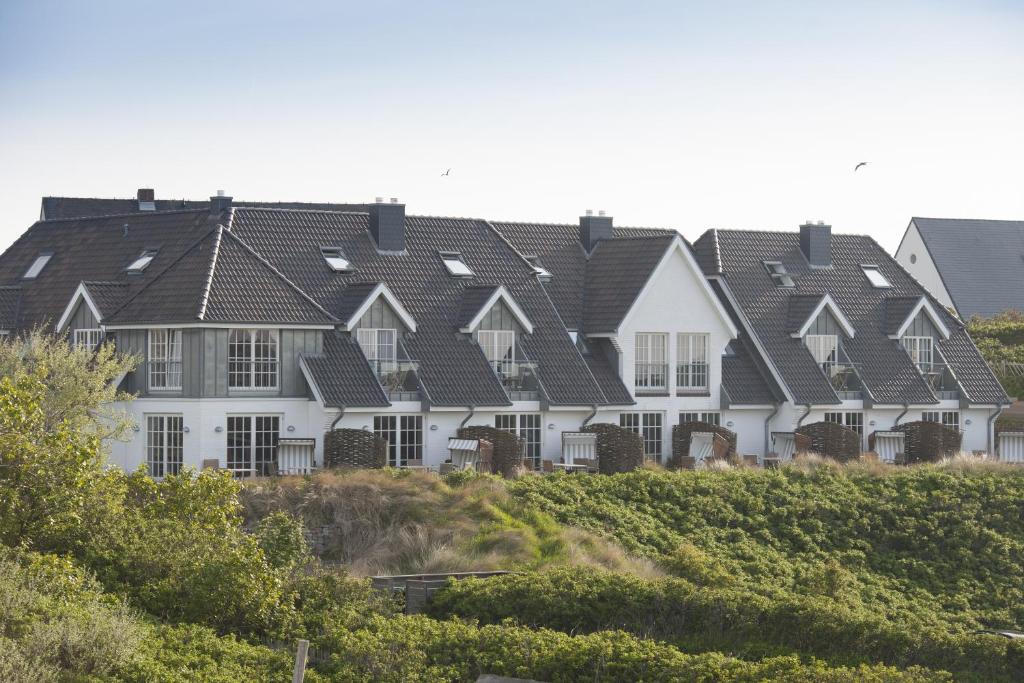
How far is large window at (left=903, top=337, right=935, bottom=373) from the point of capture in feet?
181

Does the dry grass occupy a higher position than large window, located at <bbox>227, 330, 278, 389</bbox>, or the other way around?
large window, located at <bbox>227, 330, 278, 389</bbox>

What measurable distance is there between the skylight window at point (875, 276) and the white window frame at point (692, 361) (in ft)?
30.4

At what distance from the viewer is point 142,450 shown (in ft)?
140

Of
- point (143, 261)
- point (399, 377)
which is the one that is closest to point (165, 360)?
point (143, 261)

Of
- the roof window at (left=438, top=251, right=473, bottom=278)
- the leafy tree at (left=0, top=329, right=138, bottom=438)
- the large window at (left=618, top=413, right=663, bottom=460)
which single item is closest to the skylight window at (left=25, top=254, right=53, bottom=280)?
the leafy tree at (left=0, top=329, right=138, bottom=438)

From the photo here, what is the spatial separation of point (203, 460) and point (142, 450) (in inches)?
85.3

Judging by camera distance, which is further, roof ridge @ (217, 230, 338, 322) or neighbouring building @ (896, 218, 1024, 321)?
neighbouring building @ (896, 218, 1024, 321)

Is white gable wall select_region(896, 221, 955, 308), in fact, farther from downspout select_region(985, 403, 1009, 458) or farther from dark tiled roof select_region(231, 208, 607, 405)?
dark tiled roof select_region(231, 208, 607, 405)

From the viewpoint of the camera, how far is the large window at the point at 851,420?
5200 centimetres

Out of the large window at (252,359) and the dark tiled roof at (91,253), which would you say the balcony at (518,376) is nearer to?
the large window at (252,359)

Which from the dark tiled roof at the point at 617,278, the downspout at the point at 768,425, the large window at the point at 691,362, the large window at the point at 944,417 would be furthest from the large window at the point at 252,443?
the large window at the point at 944,417

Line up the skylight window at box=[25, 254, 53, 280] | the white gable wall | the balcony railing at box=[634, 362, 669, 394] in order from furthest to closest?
the white gable wall, the skylight window at box=[25, 254, 53, 280], the balcony railing at box=[634, 362, 669, 394]

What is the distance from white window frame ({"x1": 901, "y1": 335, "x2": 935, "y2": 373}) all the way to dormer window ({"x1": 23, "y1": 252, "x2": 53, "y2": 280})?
26672mm

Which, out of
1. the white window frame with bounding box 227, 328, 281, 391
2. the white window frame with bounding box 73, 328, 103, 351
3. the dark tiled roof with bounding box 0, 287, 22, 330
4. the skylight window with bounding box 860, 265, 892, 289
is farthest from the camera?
the skylight window with bounding box 860, 265, 892, 289
